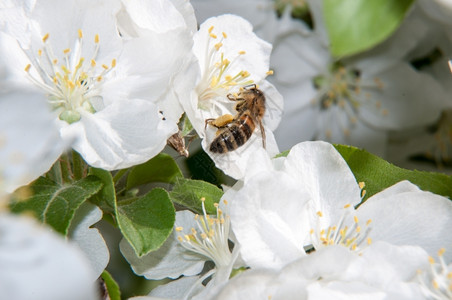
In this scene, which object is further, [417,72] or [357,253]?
[417,72]

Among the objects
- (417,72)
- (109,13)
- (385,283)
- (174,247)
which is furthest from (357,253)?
(417,72)

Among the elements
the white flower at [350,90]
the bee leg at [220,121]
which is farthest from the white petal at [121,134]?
the white flower at [350,90]

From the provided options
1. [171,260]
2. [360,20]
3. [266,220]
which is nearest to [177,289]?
[171,260]

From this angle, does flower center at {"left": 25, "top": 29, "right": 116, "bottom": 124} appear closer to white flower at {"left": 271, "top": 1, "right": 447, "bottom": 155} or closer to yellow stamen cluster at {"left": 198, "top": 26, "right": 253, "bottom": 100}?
yellow stamen cluster at {"left": 198, "top": 26, "right": 253, "bottom": 100}

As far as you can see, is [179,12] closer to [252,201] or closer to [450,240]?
[252,201]

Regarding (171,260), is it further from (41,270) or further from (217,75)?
(41,270)

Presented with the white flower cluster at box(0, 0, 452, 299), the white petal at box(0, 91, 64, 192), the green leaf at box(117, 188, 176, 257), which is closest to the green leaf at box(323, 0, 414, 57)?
the white flower cluster at box(0, 0, 452, 299)
